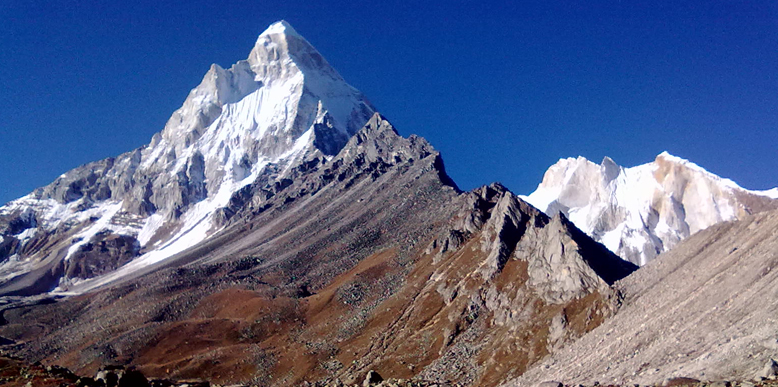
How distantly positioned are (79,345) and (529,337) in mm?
111347

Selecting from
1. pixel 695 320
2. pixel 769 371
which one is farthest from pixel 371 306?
pixel 769 371

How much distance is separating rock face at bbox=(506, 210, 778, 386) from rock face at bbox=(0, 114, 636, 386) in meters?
8.72

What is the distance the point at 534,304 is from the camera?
281 feet

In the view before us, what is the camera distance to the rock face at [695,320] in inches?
1471

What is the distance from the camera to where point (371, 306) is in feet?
405

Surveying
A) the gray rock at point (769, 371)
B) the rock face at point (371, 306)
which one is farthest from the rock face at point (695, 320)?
the rock face at point (371, 306)

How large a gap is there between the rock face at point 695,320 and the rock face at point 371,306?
8718 millimetres

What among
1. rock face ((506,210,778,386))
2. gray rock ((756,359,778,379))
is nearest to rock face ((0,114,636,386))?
rock face ((506,210,778,386))

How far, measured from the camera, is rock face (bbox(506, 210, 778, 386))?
37.4 meters

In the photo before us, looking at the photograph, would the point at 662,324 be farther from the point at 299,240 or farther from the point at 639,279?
the point at 299,240

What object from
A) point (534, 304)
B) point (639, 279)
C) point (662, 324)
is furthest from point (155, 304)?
point (662, 324)

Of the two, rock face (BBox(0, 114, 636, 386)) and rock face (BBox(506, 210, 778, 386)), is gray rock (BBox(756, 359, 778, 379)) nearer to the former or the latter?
rock face (BBox(506, 210, 778, 386))

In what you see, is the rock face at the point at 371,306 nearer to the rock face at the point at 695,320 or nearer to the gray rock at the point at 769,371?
the rock face at the point at 695,320

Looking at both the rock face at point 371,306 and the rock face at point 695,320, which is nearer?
the rock face at point 695,320
